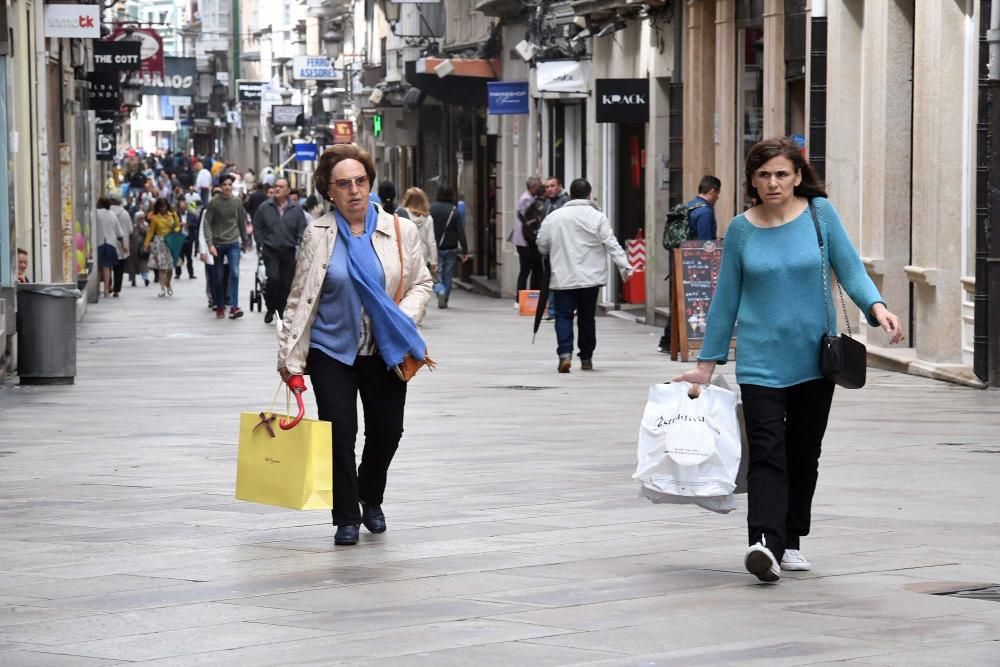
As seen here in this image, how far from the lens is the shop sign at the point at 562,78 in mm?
32125

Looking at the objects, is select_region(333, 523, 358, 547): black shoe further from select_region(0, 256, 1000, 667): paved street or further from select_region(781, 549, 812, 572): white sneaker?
select_region(781, 549, 812, 572): white sneaker


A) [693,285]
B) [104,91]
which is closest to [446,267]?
[104,91]

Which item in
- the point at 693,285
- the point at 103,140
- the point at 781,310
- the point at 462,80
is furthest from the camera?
the point at 103,140

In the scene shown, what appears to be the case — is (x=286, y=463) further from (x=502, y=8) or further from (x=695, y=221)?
(x=502, y=8)

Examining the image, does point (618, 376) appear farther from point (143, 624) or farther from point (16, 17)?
point (143, 624)

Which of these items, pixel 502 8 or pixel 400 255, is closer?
pixel 400 255

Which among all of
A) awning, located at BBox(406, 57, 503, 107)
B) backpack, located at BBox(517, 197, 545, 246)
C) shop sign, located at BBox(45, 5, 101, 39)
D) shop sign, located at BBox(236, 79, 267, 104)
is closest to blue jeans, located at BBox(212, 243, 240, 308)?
backpack, located at BBox(517, 197, 545, 246)

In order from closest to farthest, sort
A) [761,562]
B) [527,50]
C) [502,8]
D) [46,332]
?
[761,562]
[46,332]
[527,50]
[502,8]

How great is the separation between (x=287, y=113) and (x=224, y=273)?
44387 millimetres

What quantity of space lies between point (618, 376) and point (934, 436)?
593cm

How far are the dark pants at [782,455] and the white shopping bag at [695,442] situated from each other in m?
0.13

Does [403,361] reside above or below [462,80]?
below

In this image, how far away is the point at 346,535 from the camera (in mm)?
8906

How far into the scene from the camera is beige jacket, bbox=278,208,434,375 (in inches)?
350
